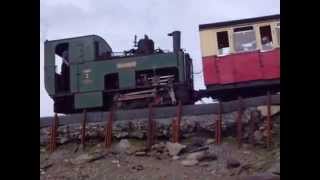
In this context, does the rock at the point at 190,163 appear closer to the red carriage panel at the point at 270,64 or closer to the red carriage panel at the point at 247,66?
the red carriage panel at the point at 247,66

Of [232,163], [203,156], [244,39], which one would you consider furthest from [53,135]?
[244,39]

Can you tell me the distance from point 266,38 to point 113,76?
18.4ft

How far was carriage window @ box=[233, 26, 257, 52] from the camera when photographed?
19469mm

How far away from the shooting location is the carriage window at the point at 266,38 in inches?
758

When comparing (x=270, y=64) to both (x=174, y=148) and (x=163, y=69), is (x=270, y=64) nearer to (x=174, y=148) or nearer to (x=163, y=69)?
(x=163, y=69)

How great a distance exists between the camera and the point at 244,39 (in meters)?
19.6

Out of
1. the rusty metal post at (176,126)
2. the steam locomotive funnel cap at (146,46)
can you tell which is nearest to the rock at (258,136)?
the rusty metal post at (176,126)

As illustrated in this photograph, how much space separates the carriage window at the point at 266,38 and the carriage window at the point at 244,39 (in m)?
0.27

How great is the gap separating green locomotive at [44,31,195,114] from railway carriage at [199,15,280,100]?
1.20 meters
